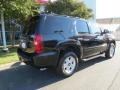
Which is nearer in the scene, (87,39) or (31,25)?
(31,25)

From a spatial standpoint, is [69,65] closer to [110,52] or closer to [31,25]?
[31,25]

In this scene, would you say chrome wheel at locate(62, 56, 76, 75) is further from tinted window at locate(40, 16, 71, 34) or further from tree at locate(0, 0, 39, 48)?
tree at locate(0, 0, 39, 48)

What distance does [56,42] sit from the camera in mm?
6488

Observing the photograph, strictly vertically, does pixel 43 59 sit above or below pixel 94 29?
below

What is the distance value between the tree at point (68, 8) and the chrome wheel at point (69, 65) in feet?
32.9

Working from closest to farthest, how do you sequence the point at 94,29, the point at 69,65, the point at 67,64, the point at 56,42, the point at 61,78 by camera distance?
the point at 56,42
the point at 61,78
the point at 67,64
the point at 69,65
the point at 94,29

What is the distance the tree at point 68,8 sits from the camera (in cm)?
1705

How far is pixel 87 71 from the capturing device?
300 inches

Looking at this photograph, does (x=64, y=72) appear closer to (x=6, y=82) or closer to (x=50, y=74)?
(x=50, y=74)

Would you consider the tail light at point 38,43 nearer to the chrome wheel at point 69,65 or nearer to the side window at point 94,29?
the chrome wheel at point 69,65

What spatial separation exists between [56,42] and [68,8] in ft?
36.4

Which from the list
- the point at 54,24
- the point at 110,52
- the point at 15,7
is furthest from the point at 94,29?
the point at 15,7

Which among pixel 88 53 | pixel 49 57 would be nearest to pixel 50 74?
pixel 49 57

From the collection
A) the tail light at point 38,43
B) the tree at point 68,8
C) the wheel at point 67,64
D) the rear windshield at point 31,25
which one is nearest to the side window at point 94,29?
the wheel at point 67,64
